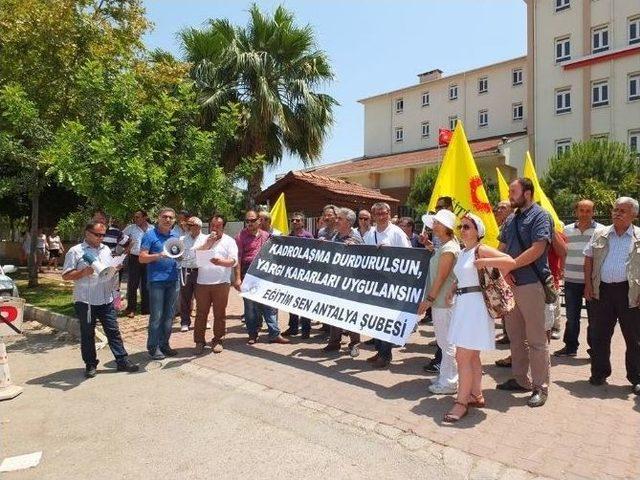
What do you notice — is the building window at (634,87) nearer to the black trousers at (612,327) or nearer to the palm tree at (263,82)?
the palm tree at (263,82)

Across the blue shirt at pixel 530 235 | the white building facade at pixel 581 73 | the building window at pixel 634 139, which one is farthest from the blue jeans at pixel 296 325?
the building window at pixel 634 139

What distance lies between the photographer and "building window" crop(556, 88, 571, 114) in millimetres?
29016

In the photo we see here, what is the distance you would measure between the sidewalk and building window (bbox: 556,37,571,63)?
26.5m

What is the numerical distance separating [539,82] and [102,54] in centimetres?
2574

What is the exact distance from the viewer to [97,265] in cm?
588

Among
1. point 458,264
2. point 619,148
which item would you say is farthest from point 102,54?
point 619,148

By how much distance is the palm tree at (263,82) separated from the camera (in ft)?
54.1

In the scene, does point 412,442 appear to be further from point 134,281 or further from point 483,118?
point 483,118

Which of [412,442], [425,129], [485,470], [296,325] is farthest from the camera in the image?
[425,129]

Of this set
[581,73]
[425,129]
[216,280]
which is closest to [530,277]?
[216,280]

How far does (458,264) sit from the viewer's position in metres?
4.54

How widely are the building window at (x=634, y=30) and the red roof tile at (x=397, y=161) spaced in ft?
25.6

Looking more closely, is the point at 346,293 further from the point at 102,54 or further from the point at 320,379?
the point at 102,54

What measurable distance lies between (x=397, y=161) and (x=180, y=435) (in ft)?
103
